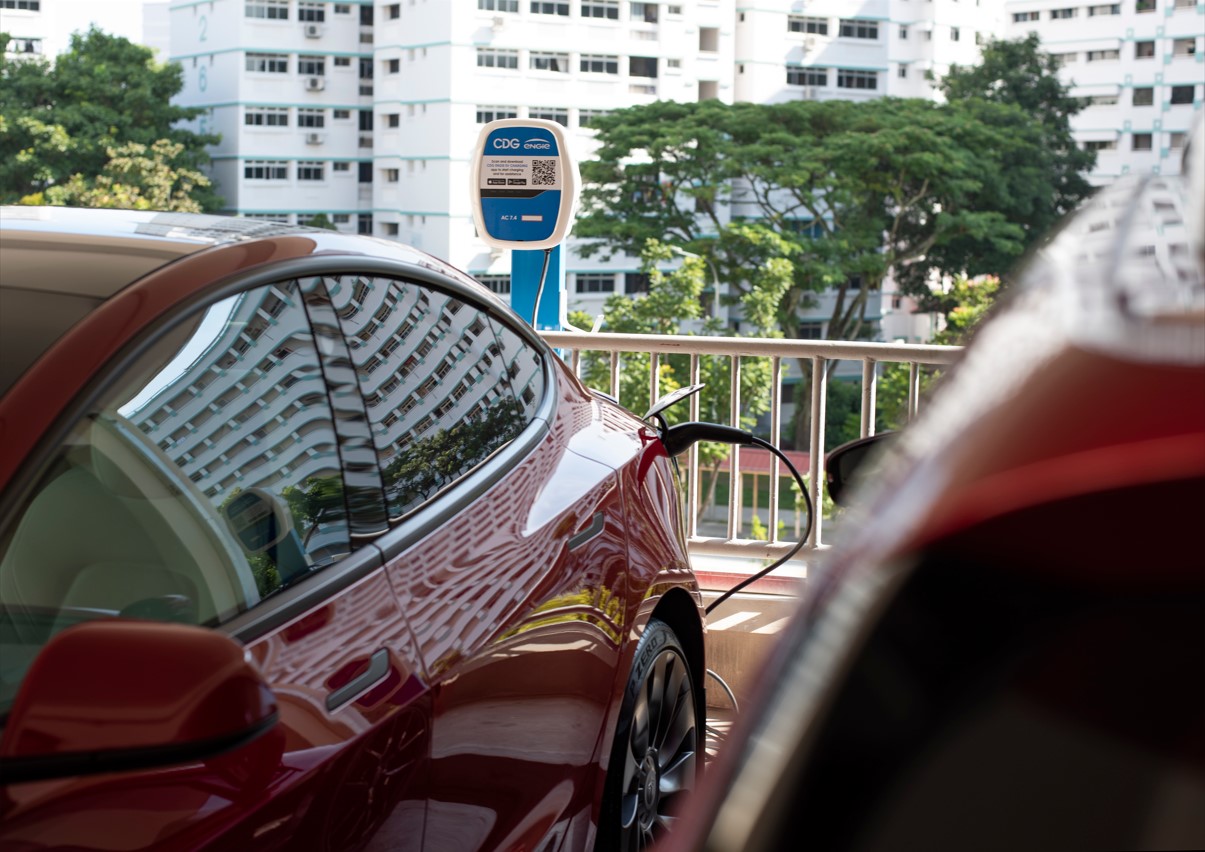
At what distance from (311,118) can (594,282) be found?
1697cm

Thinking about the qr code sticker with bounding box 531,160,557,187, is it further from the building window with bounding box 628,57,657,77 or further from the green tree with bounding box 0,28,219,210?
the building window with bounding box 628,57,657,77

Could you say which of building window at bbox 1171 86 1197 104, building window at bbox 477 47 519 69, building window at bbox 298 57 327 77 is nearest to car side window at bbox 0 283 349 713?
building window at bbox 477 47 519 69

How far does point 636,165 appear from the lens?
40844 mm

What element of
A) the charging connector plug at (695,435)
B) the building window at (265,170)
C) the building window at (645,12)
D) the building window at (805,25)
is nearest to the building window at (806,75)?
the building window at (805,25)

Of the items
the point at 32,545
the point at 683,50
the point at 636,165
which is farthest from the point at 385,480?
the point at 683,50

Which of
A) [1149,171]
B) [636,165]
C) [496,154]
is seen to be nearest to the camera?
[1149,171]

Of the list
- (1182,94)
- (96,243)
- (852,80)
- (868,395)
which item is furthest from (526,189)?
(1182,94)

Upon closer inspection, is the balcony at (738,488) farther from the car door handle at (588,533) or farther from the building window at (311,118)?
the building window at (311,118)

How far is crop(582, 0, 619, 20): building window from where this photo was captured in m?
61.2

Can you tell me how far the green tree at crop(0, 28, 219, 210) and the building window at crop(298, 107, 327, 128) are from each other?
1158 centimetres

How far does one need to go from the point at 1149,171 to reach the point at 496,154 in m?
5.08

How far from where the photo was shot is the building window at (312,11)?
64.4 metres

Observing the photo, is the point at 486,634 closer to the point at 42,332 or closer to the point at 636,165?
the point at 42,332

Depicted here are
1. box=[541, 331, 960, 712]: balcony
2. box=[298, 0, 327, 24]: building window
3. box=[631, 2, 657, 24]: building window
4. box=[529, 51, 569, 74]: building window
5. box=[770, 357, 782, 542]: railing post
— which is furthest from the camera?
box=[298, 0, 327, 24]: building window
